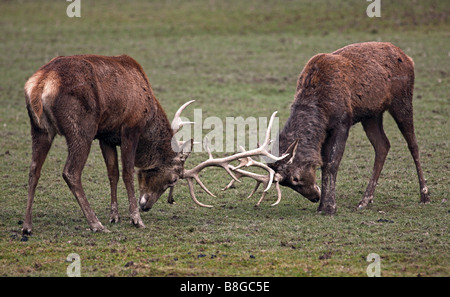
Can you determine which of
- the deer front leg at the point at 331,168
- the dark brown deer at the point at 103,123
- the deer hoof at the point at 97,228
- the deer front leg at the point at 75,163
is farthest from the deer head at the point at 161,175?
the deer front leg at the point at 331,168

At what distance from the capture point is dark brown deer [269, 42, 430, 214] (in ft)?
29.4

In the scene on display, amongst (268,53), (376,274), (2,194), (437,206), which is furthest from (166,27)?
(376,274)

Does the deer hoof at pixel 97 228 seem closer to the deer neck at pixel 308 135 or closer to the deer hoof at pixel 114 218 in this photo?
the deer hoof at pixel 114 218

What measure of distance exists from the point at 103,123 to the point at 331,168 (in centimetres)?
325

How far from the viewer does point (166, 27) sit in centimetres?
2427

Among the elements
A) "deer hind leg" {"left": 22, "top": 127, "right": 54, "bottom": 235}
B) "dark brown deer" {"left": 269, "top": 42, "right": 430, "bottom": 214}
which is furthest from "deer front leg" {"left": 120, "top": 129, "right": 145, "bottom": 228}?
"dark brown deer" {"left": 269, "top": 42, "right": 430, "bottom": 214}

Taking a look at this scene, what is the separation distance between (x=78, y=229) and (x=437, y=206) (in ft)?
16.5

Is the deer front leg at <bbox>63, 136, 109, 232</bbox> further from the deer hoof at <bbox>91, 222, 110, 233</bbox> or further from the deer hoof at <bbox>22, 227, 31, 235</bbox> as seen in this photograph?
the deer hoof at <bbox>22, 227, 31, 235</bbox>

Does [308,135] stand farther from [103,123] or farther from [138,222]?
[103,123]

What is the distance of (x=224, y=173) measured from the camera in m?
11.6

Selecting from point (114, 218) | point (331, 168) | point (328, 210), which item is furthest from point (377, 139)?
point (114, 218)

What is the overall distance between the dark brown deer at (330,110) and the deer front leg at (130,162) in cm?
194

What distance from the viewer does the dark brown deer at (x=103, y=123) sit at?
7.71 metres

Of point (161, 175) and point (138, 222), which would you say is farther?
point (161, 175)
